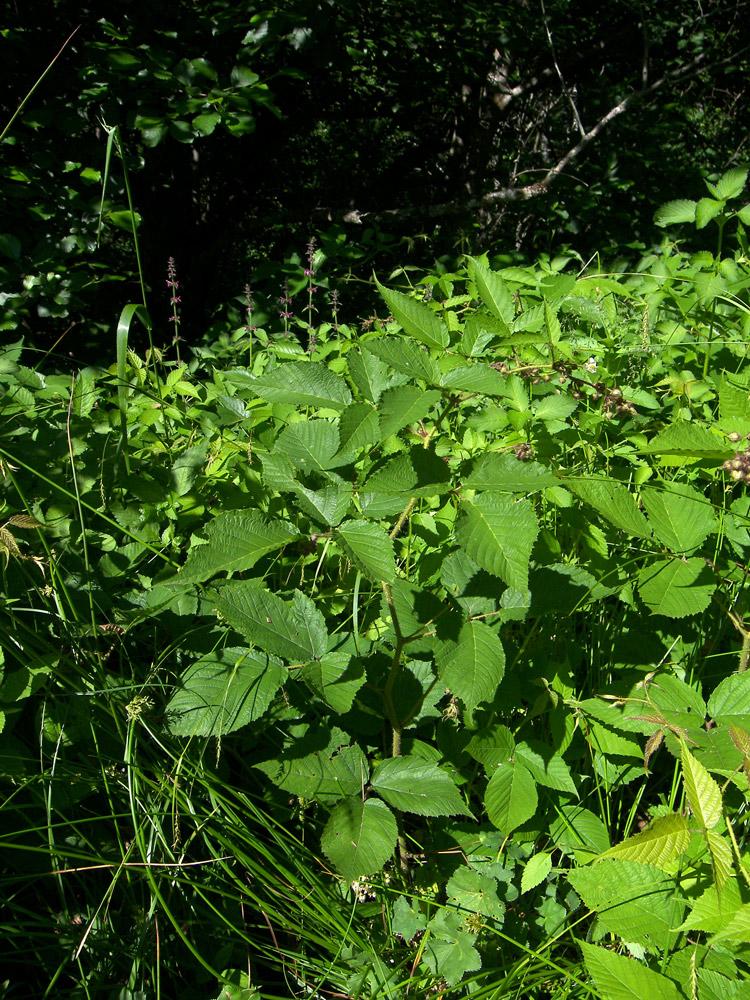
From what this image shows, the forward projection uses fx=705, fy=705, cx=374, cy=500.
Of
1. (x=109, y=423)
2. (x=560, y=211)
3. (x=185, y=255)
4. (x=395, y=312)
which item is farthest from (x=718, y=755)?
(x=560, y=211)

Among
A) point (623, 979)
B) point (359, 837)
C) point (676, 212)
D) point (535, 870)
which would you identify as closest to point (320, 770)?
point (359, 837)

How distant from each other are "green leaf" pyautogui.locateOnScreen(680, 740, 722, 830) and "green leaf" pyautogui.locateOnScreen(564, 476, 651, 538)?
1.26 feet

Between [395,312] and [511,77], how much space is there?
5.63 m

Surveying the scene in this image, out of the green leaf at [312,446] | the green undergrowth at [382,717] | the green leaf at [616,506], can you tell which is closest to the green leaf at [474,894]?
the green undergrowth at [382,717]

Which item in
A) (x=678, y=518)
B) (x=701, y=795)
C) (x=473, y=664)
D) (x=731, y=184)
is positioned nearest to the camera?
(x=701, y=795)

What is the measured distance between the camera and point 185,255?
4734 millimetres

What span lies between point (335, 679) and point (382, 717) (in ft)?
0.77

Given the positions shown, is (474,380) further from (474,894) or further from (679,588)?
(474,894)

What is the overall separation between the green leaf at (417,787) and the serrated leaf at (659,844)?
248 millimetres

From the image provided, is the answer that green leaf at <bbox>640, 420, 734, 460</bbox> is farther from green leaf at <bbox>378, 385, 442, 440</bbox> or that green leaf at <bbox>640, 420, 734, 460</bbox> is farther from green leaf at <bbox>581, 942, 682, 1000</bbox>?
green leaf at <bbox>581, 942, 682, 1000</bbox>

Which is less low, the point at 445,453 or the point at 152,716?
the point at 445,453

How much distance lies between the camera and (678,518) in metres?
1.30

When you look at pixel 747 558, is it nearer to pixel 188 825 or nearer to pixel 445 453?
A: pixel 445 453

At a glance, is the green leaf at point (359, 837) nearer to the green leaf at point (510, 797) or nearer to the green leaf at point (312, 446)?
the green leaf at point (510, 797)
